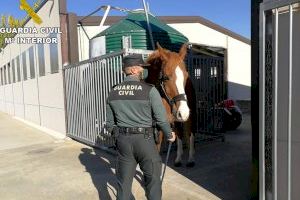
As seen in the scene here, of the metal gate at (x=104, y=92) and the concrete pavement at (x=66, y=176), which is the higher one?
the metal gate at (x=104, y=92)

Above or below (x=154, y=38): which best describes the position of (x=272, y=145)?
below

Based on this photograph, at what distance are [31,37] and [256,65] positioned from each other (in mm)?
14087

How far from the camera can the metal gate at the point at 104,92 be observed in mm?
8805

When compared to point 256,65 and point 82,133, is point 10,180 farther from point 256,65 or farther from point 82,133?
point 256,65

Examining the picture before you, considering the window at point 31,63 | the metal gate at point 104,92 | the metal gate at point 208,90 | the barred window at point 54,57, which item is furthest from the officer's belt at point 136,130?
the window at point 31,63

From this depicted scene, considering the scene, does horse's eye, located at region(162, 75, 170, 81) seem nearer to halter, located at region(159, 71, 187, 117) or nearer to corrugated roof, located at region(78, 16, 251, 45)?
halter, located at region(159, 71, 187, 117)

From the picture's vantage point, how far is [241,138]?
10.2 m

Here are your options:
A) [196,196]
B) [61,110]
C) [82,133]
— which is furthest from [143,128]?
[61,110]

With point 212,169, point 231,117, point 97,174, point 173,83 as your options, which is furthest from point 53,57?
point 173,83

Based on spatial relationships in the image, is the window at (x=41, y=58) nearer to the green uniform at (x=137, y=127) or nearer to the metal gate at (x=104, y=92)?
the metal gate at (x=104, y=92)
